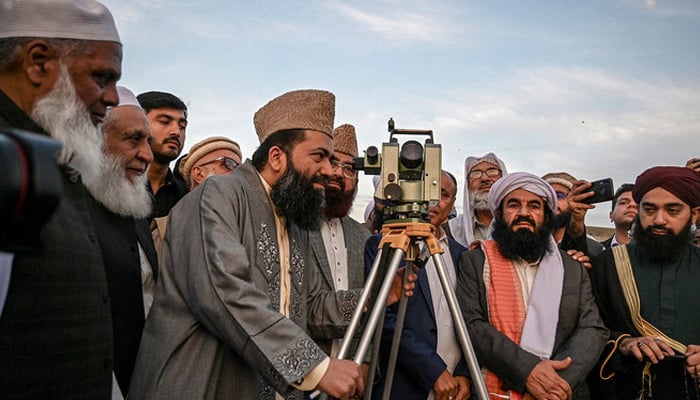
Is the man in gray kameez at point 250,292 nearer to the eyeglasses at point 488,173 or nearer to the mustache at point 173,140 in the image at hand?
the mustache at point 173,140

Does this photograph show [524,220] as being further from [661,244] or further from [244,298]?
[244,298]

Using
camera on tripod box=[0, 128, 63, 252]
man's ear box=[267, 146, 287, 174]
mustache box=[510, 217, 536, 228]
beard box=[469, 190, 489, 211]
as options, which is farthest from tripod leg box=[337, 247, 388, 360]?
beard box=[469, 190, 489, 211]

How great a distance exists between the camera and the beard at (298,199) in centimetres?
285

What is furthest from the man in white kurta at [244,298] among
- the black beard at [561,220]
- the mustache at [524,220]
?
the black beard at [561,220]

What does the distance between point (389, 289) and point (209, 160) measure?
8.28ft

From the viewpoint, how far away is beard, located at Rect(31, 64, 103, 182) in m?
1.79

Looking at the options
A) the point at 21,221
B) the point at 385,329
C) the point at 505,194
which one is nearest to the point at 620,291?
the point at 505,194

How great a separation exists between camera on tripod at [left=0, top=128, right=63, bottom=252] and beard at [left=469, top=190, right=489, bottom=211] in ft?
15.5

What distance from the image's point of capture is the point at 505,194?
161 inches

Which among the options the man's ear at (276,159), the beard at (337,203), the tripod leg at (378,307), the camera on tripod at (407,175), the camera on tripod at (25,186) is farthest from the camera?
the beard at (337,203)

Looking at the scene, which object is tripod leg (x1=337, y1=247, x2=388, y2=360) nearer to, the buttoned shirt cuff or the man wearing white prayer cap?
the buttoned shirt cuff

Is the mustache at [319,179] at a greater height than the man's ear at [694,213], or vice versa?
the mustache at [319,179]

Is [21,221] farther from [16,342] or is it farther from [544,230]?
[544,230]

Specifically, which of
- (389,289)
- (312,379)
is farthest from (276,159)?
(312,379)
